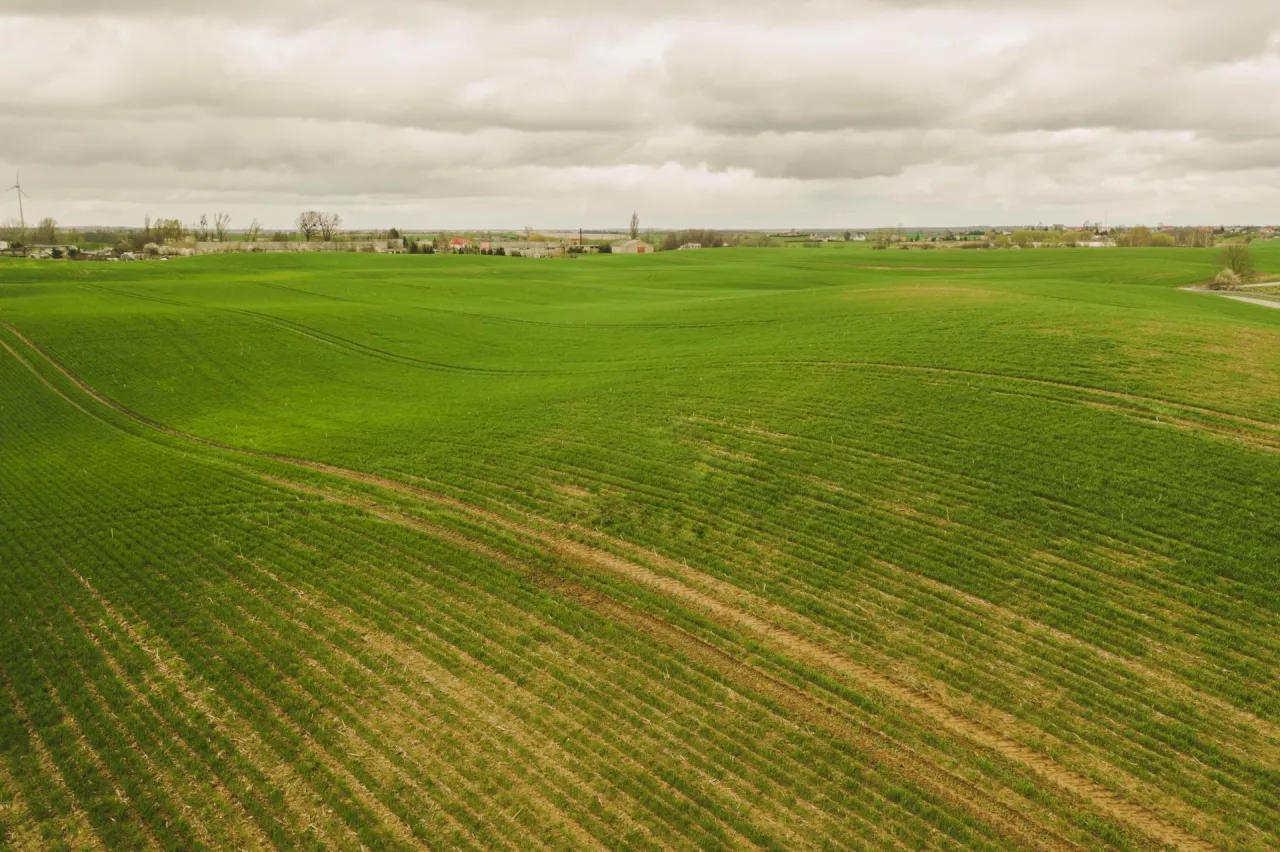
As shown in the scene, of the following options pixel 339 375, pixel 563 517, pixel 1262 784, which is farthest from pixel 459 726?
pixel 339 375

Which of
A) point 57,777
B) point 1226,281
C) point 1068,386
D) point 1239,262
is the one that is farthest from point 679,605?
point 1239,262

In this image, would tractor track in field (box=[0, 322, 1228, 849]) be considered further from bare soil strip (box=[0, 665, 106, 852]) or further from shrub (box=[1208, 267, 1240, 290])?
shrub (box=[1208, 267, 1240, 290])

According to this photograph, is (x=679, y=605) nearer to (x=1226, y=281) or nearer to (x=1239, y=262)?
(x=1226, y=281)

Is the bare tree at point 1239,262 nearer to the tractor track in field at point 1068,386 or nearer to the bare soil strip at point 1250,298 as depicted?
the bare soil strip at point 1250,298

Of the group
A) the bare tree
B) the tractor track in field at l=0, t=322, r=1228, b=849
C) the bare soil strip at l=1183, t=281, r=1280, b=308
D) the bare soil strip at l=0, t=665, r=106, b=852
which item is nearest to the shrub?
the bare soil strip at l=1183, t=281, r=1280, b=308

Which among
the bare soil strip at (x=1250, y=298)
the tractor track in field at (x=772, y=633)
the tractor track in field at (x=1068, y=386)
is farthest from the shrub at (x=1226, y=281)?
the tractor track in field at (x=772, y=633)

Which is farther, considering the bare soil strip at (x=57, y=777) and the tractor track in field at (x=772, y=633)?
the tractor track in field at (x=772, y=633)

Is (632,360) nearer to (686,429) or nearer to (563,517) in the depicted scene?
(686,429)
